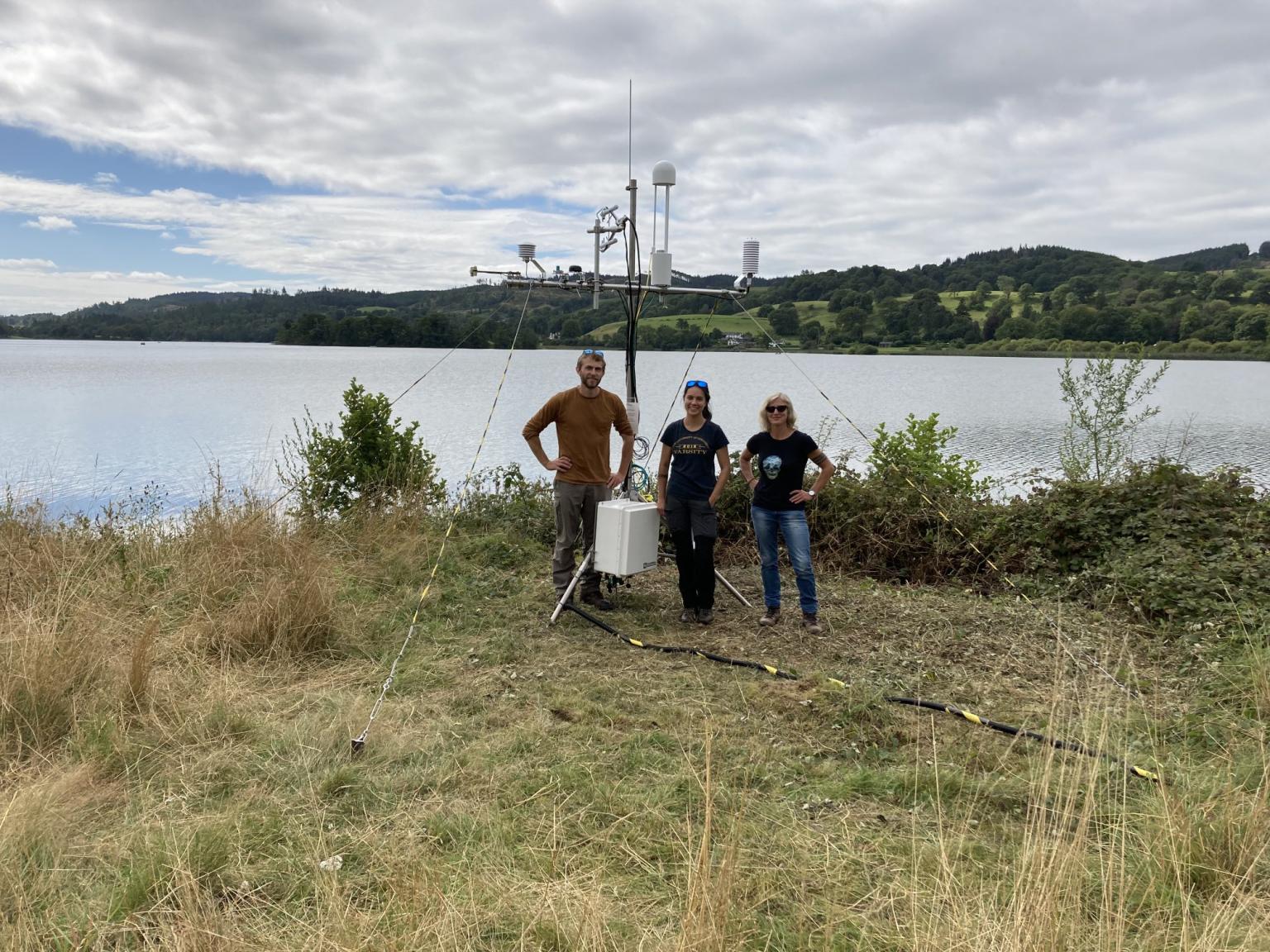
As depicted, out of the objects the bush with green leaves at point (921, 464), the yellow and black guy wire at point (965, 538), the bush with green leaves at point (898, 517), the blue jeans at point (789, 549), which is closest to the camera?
the yellow and black guy wire at point (965, 538)

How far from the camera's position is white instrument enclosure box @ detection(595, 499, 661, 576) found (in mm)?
5531

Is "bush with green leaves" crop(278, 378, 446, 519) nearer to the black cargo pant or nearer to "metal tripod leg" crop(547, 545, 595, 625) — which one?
"metal tripod leg" crop(547, 545, 595, 625)

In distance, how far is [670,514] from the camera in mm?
5531

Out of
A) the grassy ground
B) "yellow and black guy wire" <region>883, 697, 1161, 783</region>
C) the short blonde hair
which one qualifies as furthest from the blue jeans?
"yellow and black guy wire" <region>883, 697, 1161, 783</region>

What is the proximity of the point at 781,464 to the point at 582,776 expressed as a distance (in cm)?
265

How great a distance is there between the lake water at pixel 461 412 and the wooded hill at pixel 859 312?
3.56 ft

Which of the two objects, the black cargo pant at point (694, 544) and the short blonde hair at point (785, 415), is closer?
the short blonde hair at point (785, 415)

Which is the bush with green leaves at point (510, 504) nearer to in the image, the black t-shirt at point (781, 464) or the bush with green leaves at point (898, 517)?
the bush with green leaves at point (898, 517)

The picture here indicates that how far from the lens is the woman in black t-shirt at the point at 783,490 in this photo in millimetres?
5207

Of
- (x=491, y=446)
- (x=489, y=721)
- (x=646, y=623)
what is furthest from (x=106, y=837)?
(x=491, y=446)

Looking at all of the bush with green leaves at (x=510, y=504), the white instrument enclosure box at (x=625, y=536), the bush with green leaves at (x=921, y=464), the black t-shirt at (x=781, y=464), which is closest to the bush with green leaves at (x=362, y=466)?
the bush with green leaves at (x=510, y=504)

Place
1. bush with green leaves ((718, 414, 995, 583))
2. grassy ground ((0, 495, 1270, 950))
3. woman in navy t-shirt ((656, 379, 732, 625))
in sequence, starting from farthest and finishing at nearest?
1. bush with green leaves ((718, 414, 995, 583))
2. woman in navy t-shirt ((656, 379, 732, 625))
3. grassy ground ((0, 495, 1270, 950))

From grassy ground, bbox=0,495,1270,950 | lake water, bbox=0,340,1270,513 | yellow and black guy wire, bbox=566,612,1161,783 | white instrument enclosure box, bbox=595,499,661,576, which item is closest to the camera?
grassy ground, bbox=0,495,1270,950

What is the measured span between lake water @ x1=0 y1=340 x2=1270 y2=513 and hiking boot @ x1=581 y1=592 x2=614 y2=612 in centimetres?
162
